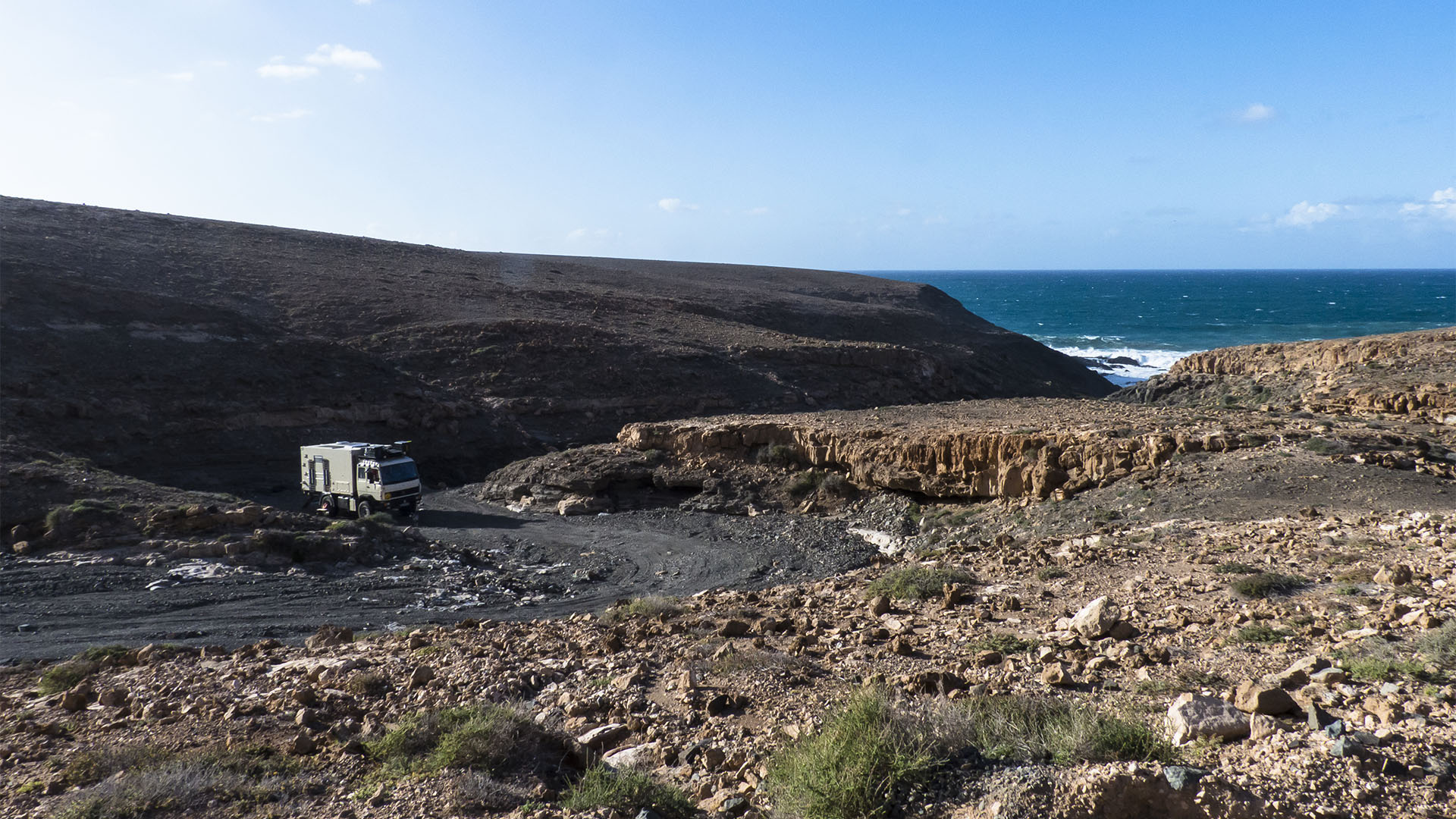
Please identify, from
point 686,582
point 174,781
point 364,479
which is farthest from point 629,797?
point 364,479

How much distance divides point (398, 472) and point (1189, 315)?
110527mm

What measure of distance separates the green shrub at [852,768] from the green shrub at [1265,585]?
17.7 ft

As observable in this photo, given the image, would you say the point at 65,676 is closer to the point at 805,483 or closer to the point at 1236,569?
the point at 1236,569

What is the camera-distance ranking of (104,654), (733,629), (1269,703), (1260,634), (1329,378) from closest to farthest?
(1269,703) < (1260,634) < (733,629) < (104,654) < (1329,378)

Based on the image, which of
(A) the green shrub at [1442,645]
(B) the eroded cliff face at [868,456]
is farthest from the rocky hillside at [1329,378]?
(A) the green shrub at [1442,645]

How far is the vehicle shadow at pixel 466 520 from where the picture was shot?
23328mm

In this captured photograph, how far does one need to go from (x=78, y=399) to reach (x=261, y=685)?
26502mm

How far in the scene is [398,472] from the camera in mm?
23812

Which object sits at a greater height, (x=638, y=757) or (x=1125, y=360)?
(x=638, y=757)

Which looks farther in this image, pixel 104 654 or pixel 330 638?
pixel 330 638

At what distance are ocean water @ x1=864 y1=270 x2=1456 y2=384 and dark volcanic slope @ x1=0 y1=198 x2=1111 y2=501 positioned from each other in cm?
2531

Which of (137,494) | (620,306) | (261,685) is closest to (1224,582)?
(261,685)

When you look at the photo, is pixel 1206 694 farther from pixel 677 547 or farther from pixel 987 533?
pixel 677 547

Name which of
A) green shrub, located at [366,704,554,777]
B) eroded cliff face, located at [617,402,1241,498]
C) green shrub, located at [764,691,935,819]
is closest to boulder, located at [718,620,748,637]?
green shrub, located at [366,704,554,777]
